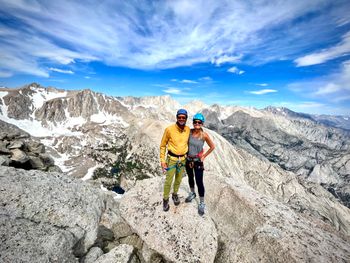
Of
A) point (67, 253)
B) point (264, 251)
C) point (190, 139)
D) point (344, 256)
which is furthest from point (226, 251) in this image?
point (67, 253)

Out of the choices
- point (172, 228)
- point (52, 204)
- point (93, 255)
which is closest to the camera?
point (93, 255)

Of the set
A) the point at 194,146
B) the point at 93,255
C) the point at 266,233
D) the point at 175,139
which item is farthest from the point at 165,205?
the point at 266,233

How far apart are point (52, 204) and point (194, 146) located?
302 inches

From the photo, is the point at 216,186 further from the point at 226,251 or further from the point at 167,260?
the point at 167,260

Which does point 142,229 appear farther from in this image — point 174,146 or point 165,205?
point 174,146

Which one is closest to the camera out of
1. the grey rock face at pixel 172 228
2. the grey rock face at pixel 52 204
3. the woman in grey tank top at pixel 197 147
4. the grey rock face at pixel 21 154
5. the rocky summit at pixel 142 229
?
the rocky summit at pixel 142 229

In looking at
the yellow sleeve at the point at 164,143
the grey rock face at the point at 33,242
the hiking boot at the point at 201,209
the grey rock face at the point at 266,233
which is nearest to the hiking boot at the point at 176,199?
the hiking boot at the point at 201,209

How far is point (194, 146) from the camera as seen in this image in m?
11.2

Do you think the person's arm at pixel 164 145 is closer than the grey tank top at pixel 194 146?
Yes

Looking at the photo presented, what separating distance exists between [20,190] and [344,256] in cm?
1501

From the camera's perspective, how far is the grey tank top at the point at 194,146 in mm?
11180

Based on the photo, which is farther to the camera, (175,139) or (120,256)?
(175,139)

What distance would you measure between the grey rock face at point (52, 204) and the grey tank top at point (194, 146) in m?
6.22

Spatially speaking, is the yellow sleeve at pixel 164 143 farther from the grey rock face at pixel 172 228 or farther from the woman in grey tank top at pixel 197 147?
the grey rock face at pixel 172 228
